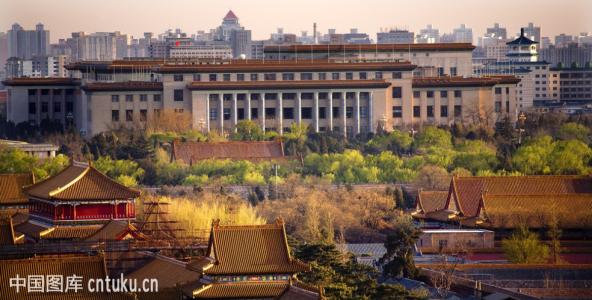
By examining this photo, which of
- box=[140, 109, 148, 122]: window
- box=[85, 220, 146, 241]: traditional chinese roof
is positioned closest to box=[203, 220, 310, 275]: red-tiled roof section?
box=[85, 220, 146, 241]: traditional chinese roof

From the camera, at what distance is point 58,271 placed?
178 ft

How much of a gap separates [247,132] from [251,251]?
165 feet

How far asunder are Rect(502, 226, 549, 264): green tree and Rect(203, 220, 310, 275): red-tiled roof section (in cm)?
1311

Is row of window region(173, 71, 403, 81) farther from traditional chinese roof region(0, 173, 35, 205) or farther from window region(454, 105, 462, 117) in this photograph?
traditional chinese roof region(0, 173, 35, 205)

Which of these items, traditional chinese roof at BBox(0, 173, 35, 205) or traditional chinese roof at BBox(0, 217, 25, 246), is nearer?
traditional chinese roof at BBox(0, 217, 25, 246)

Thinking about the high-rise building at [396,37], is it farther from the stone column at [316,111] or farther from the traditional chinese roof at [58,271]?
the traditional chinese roof at [58,271]

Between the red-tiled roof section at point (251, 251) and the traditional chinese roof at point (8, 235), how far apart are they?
32.6 feet

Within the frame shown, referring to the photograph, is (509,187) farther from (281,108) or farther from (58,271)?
(281,108)

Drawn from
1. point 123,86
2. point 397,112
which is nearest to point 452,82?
point 397,112

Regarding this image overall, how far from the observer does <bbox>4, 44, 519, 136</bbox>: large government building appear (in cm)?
11488

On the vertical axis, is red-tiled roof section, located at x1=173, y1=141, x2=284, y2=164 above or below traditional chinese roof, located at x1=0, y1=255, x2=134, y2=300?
above

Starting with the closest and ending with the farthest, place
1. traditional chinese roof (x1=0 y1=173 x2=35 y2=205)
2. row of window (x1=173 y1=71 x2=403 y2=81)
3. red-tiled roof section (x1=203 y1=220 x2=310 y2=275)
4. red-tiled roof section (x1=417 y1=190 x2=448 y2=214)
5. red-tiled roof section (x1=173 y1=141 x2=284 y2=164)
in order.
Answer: red-tiled roof section (x1=203 y1=220 x2=310 y2=275) → traditional chinese roof (x1=0 y1=173 x2=35 y2=205) → red-tiled roof section (x1=417 y1=190 x2=448 y2=214) → red-tiled roof section (x1=173 y1=141 x2=284 y2=164) → row of window (x1=173 y1=71 x2=403 y2=81)

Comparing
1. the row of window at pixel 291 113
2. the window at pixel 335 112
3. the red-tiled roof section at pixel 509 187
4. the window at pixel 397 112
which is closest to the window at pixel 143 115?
the row of window at pixel 291 113

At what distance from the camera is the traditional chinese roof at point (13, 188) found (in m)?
72.6
